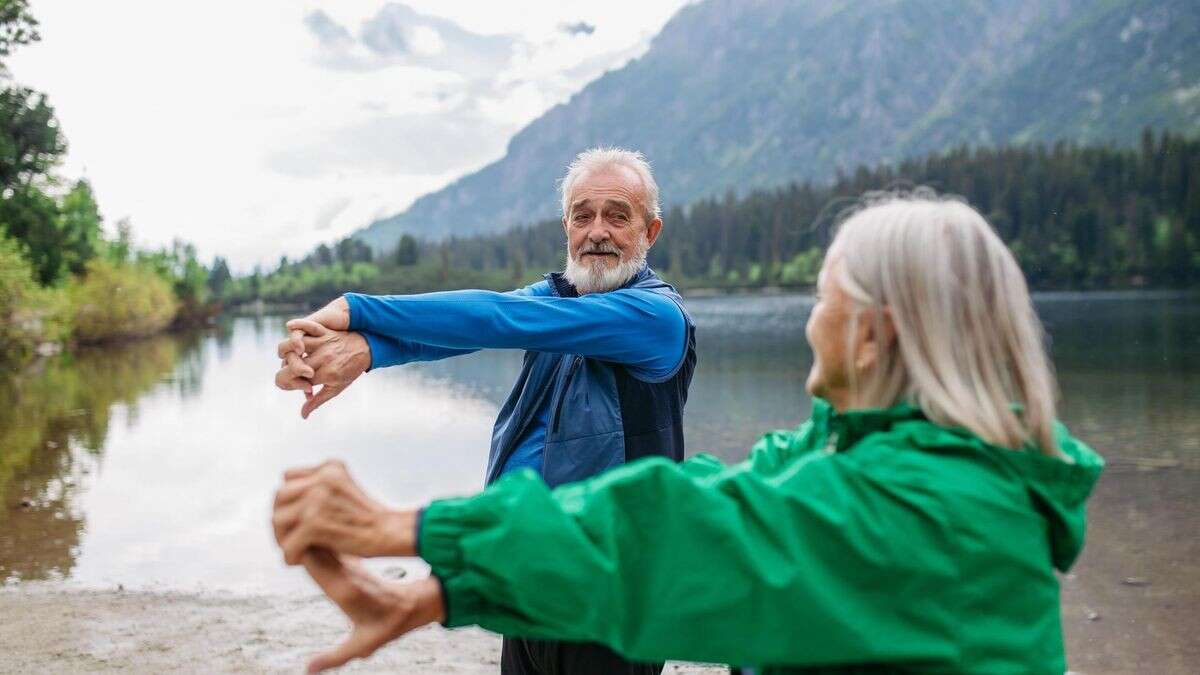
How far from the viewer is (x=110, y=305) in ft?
226

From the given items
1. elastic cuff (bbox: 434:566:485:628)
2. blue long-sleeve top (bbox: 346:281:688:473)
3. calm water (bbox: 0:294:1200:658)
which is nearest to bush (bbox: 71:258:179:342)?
calm water (bbox: 0:294:1200:658)

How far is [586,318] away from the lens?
3.11 m

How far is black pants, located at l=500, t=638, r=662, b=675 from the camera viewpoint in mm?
3322

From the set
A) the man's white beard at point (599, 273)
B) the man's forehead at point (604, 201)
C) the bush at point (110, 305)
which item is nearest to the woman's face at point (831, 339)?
the man's white beard at point (599, 273)

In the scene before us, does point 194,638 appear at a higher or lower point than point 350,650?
lower

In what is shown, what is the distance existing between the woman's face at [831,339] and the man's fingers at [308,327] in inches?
60.6

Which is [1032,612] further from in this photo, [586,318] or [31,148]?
[31,148]

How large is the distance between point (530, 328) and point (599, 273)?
84 centimetres

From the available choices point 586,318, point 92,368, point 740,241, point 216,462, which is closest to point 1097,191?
point 740,241

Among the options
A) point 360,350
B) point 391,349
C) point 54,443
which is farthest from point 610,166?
point 54,443

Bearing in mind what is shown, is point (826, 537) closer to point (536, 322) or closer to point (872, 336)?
point (872, 336)

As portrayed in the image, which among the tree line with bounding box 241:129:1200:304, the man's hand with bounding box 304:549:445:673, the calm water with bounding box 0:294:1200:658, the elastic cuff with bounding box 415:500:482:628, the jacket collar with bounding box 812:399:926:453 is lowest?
→ the calm water with bounding box 0:294:1200:658

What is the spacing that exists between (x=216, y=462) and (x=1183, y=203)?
12547 centimetres

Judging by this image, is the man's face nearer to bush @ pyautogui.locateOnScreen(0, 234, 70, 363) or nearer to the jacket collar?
the jacket collar
